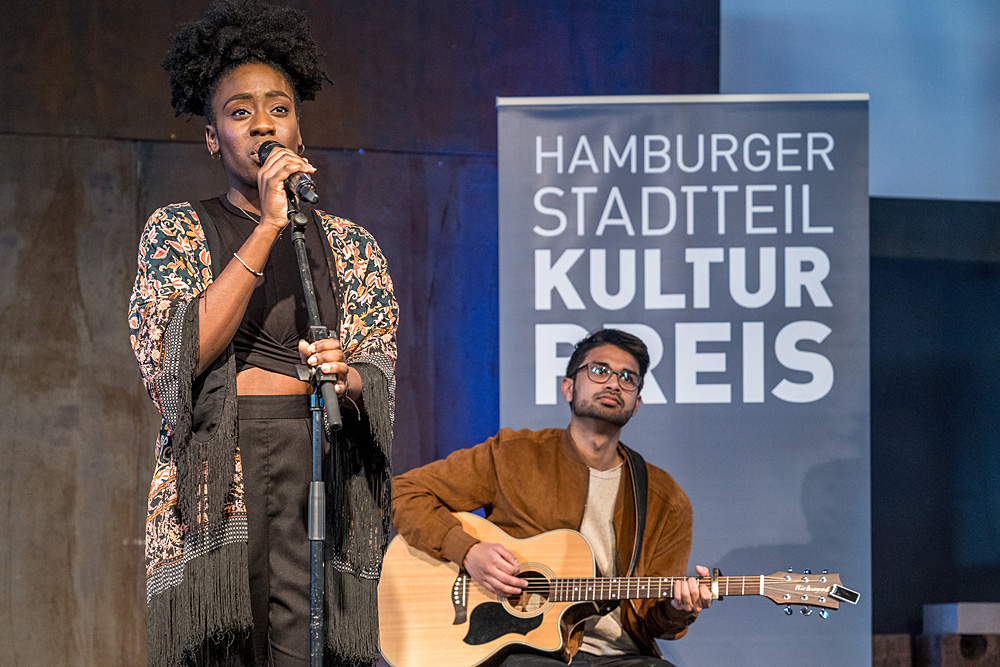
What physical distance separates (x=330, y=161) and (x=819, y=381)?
2255mm

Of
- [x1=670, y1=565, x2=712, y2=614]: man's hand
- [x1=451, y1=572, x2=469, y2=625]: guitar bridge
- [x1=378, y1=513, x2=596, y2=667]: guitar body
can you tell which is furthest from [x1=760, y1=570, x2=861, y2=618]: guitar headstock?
[x1=451, y1=572, x2=469, y2=625]: guitar bridge

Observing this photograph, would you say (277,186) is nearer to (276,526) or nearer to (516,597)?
(276,526)

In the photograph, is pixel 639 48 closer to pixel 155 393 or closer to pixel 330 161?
pixel 330 161

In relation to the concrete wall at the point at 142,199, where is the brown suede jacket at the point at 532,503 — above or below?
below

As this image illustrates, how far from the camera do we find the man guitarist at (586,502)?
338cm

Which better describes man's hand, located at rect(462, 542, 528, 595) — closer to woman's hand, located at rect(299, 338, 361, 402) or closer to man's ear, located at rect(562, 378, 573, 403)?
man's ear, located at rect(562, 378, 573, 403)

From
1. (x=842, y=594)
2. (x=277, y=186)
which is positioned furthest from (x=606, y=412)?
(x=277, y=186)

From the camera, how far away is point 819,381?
406 centimetres

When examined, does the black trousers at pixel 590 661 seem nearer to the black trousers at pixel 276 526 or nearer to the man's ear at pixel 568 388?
the man's ear at pixel 568 388

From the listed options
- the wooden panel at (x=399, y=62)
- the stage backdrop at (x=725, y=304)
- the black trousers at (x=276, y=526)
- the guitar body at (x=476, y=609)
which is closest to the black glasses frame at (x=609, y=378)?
the stage backdrop at (x=725, y=304)

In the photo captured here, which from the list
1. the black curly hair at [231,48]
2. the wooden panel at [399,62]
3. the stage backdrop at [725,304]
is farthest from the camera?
the wooden panel at [399,62]

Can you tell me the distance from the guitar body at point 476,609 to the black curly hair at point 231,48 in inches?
72.0

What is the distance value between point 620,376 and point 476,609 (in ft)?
3.12

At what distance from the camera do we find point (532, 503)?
355 centimetres
